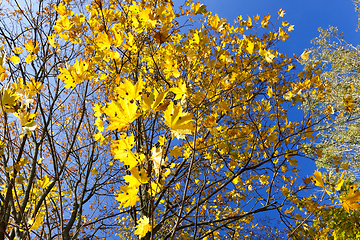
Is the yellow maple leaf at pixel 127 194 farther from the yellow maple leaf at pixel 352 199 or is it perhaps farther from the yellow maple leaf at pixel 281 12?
the yellow maple leaf at pixel 281 12

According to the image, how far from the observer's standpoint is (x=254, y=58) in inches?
103

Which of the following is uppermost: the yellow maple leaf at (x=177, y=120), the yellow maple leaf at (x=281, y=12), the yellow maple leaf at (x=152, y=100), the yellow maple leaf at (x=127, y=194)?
the yellow maple leaf at (x=281, y=12)

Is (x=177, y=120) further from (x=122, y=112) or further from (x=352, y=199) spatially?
(x=352, y=199)

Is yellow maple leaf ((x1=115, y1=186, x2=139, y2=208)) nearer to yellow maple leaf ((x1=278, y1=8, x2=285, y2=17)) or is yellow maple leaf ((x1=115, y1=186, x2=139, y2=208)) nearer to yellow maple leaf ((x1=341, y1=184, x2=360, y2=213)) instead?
yellow maple leaf ((x1=341, y1=184, x2=360, y2=213))

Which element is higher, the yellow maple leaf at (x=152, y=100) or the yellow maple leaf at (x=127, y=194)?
the yellow maple leaf at (x=152, y=100)

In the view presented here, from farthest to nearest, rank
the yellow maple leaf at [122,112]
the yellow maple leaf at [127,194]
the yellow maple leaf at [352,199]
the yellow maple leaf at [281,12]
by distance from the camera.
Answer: the yellow maple leaf at [281,12] → the yellow maple leaf at [352,199] → the yellow maple leaf at [127,194] → the yellow maple leaf at [122,112]

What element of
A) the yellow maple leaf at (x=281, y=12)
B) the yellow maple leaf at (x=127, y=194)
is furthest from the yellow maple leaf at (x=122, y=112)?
the yellow maple leaf at (x=281, y=12)

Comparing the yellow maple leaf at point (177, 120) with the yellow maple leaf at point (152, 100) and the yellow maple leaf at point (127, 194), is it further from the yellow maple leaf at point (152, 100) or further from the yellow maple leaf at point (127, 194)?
the yellow maple leaf at point (127, 194)

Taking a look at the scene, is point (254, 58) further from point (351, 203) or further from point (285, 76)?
point (351, 203)

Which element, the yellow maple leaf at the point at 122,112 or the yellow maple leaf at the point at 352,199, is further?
the yellow maple leaf at the point at 352,199

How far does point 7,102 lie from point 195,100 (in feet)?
4.20

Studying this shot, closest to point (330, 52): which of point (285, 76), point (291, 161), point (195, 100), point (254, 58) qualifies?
point (285, 76)

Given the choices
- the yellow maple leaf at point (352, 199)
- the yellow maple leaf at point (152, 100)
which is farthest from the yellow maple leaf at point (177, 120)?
the yellow maple leaf at point (352, 199)

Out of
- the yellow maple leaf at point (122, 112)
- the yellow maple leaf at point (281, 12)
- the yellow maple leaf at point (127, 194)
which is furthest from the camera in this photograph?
the yellow maple leaf at point (281, 12)
